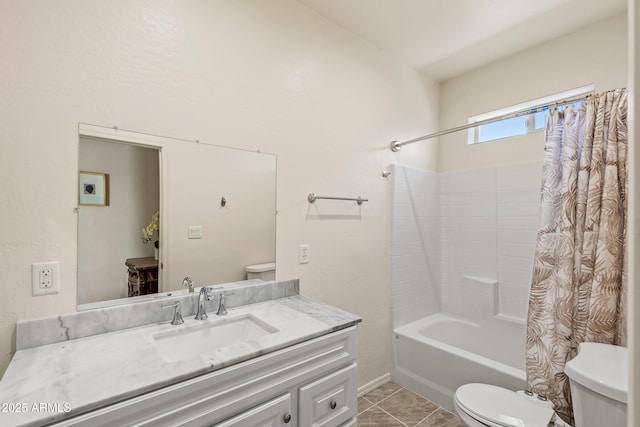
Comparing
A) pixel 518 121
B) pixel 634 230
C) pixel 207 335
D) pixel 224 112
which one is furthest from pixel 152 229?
pixel 518 121

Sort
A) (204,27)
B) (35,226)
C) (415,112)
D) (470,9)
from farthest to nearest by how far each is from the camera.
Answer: (415,112) → (470,9) → (204,27) → (35,226)

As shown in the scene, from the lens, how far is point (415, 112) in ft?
9.17

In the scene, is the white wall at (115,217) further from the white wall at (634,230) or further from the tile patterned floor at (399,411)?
the tile patterned floor at (399,411)

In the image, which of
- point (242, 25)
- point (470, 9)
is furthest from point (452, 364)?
point (242, 25)

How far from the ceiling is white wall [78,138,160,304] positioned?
4.84 feet

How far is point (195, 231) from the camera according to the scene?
1620 millimetres

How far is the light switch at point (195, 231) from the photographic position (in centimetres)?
161

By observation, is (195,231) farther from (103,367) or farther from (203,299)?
(103,367)

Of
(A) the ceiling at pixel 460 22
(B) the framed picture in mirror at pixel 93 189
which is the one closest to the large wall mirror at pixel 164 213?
(B) the framed picture in mirror at pixel 93 189

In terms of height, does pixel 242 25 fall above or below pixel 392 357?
above

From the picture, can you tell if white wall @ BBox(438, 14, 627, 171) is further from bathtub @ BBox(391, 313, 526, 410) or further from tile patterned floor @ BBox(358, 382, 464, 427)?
tile patterned floor @ BBox(358, 382, 464, 427)

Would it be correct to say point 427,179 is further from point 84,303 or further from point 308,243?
point 84,303

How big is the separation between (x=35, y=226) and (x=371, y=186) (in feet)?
6.41

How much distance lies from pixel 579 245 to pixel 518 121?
50.6 inches
